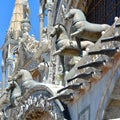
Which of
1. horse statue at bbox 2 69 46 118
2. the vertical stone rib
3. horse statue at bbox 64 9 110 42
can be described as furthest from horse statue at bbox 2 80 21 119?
the vertical stone rib

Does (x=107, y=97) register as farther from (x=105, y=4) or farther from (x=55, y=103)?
(x=105, y=4)

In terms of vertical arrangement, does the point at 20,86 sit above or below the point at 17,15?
below

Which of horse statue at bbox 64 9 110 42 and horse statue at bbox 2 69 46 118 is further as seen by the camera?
horse statue at bbox 2 69 46 118

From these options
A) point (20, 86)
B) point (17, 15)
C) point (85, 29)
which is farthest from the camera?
point (17, 15)

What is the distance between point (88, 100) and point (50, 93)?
199 cm

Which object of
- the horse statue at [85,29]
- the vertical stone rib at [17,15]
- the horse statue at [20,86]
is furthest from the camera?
the vertical stone rib at [17,15]

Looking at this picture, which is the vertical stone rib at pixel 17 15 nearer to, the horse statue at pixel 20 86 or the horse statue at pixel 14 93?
the horse statue at pixel 14 93

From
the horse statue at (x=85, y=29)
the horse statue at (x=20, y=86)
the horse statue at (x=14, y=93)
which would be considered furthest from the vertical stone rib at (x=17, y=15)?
the horse statue at (x=85, y=29)

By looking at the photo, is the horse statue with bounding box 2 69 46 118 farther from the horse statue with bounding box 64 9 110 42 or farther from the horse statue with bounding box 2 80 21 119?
the horse statue with bounding box 64 9 110 42

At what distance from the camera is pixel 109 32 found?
16797 millimetres

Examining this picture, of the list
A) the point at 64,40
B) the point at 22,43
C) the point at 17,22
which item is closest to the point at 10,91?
the point at 64,40

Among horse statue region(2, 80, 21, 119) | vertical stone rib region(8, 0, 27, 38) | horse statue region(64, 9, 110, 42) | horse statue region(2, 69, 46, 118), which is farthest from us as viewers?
vertical stone rib region(8, 0, 27, 38)

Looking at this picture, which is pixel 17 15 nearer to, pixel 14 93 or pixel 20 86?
pixel 14 93

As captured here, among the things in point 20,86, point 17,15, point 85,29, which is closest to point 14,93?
point 20,86
